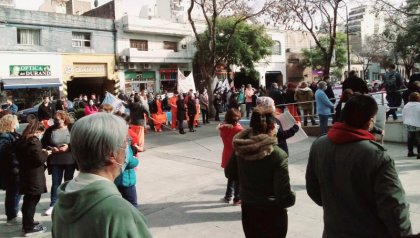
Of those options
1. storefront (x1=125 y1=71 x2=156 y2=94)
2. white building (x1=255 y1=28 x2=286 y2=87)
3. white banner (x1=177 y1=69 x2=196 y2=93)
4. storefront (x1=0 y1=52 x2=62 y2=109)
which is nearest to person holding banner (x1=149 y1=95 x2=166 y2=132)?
white banner (x1=177 y1=69 x2=196 y2=93)

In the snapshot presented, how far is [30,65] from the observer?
2436 centimetres

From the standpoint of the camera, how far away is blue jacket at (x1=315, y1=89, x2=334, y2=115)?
1066 cm

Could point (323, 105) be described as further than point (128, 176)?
Yes

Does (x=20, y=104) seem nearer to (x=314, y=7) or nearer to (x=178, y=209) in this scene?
(x=314, y=7)

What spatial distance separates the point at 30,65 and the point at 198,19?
1482 cm

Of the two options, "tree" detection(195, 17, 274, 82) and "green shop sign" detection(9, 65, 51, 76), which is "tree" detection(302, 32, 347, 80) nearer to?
"tree" detection(195, 17, 274, 82)

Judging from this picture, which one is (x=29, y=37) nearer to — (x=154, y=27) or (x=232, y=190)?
(x=154, y=27)

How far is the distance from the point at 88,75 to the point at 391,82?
20942 mm

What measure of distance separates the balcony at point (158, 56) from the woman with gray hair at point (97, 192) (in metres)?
27.9

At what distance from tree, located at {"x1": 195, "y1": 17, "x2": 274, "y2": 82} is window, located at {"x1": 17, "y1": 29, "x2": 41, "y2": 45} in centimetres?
1186

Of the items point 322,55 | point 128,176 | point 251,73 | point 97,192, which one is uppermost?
point 322,55

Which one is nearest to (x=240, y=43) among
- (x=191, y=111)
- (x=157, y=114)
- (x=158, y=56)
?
(x=158, y=56)

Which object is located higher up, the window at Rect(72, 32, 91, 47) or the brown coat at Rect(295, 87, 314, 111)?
the window at Rect(72, 32, 91, 47)

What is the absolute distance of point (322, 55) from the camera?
41.1 m
